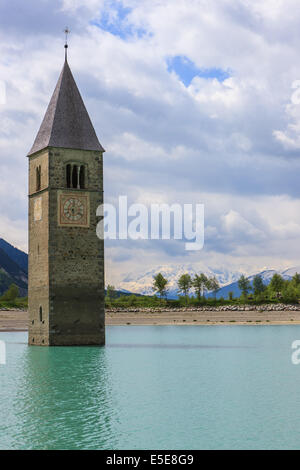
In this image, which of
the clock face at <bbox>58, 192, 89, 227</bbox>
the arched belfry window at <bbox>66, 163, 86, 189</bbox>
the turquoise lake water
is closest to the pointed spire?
the arched belfry window at <bbox>66, 163, 86, 189</bbox>

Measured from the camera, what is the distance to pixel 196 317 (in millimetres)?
125125

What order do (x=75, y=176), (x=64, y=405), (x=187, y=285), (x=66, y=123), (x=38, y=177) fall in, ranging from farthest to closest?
(x=187, y=285) → (x=38, y=177) → (x=66, y=123) → (x=75, y=176) → (x=64, y=405)

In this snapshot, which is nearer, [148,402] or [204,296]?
[148,402]

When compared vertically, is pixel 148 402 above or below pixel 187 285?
below

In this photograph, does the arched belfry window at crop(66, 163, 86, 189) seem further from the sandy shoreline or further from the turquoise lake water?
the sandy shoreline

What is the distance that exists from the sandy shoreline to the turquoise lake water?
65650mm

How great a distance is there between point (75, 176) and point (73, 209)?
2831 mm

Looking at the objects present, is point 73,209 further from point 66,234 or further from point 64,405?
point 64,405

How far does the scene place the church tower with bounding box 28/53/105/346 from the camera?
56.0 m

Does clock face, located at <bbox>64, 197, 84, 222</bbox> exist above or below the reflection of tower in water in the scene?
above

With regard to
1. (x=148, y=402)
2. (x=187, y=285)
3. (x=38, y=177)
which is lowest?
(x=148, y=402)

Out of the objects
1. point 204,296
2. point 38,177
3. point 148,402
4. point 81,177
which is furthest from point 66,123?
point 204,296
